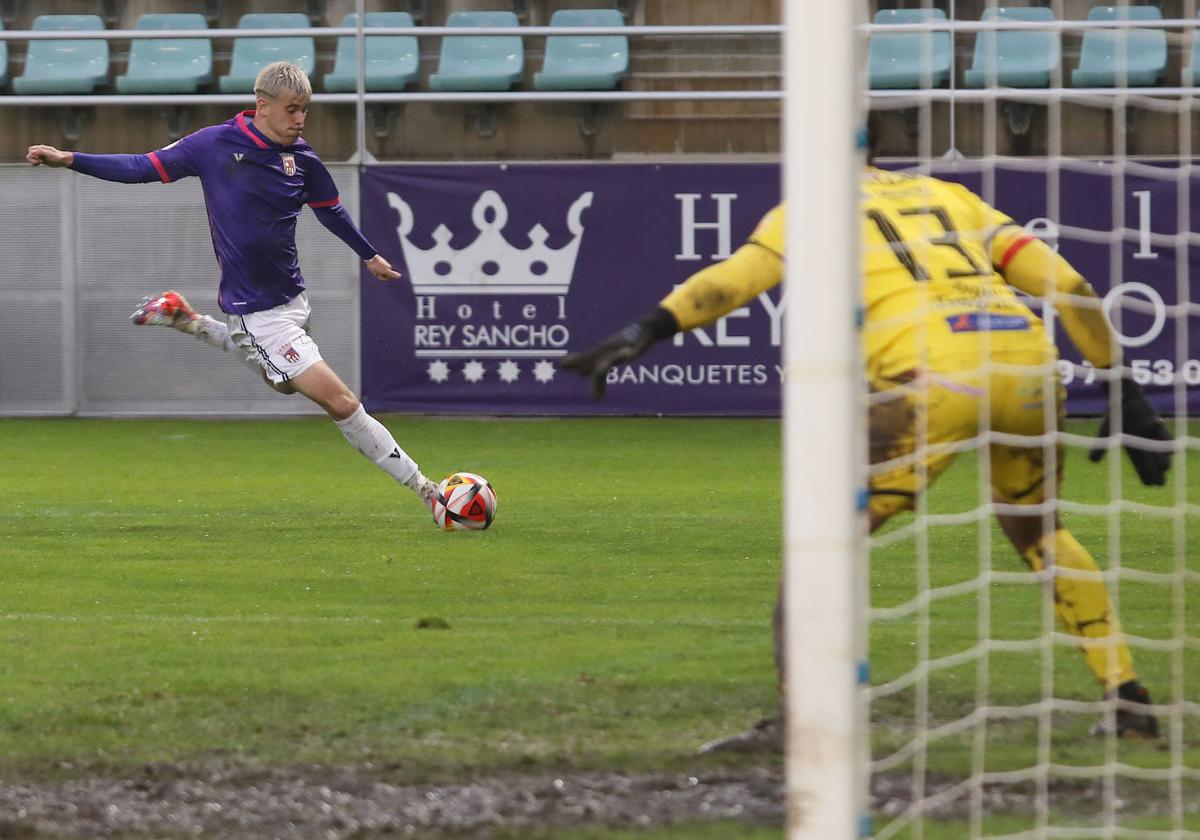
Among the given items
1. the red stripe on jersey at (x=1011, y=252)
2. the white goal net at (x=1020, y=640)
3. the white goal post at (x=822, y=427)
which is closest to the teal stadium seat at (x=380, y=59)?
the white goal net at (x=1020, y=640)

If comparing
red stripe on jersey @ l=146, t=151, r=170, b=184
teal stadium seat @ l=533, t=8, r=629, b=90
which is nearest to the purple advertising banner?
teal stadium seat @ l=533, t=8, r=629, b=90

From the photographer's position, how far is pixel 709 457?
11.2 meters

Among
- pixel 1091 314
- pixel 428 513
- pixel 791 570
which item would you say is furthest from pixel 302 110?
pixel 791 570

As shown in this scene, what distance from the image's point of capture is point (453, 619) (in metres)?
6.06

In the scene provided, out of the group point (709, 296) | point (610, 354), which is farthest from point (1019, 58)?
point (610, 354)

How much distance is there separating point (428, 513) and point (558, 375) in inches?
192

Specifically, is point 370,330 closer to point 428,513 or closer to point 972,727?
point 428,513

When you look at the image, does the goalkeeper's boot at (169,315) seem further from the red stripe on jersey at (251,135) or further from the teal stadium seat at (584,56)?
the teal stadium seat at (584,56)

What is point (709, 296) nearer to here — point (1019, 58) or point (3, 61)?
point (1019, 58)

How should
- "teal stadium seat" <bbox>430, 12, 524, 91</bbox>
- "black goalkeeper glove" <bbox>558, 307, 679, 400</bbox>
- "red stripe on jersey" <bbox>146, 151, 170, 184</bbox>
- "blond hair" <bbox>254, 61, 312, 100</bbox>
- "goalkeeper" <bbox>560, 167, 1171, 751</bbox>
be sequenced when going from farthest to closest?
"teal stadium seat" <bbox>430, 12, 524, 91</bbox> < "red stripe on jersey" <bbox>146, 151, 170, 184</bbox> < "blond hair" <bbox>254, 61, 312, 100</bbox> < "goalkeeper" <bbox>560, 167, 1171, 751</bbox> < "black goalkeeper glove" <bbox>558, 307, 679, 400</bbox>

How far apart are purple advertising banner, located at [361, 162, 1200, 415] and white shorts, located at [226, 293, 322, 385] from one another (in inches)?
210

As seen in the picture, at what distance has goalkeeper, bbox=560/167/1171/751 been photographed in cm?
434

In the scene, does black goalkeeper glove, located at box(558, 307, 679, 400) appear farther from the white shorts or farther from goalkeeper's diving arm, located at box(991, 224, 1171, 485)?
the white shorts

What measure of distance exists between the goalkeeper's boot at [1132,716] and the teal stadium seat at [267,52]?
485 inches
